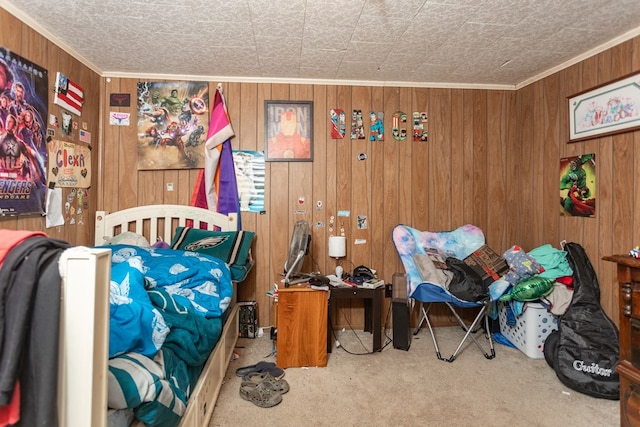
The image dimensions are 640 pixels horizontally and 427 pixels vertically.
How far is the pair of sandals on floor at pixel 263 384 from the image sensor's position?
1.97 meters

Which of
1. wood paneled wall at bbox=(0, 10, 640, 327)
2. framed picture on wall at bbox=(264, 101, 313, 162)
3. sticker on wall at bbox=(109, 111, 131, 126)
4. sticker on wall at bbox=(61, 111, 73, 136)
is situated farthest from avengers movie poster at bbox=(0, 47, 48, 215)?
framed picture on wall at bbox=(264, 101, 313, 162)

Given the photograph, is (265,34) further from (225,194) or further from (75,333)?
(75,333)

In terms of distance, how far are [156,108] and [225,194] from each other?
3.12 ft

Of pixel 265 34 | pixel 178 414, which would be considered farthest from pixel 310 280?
pixel 265 34

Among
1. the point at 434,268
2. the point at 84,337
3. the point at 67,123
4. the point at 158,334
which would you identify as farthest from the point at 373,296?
the point at 67,123

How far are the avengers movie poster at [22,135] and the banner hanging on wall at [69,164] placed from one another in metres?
0.09

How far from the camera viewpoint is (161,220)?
116 inches

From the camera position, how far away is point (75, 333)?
0.71 meters

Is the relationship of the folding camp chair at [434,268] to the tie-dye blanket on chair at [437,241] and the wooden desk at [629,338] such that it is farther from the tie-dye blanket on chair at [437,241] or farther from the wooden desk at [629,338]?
the wooden desk at [629,338]

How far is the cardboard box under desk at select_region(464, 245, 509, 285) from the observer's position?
8.79 ft

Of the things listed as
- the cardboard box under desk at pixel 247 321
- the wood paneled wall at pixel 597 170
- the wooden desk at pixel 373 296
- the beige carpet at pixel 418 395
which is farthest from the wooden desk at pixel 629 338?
the cardboard box under desk at pixel 247 321

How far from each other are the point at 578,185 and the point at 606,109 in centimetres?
57

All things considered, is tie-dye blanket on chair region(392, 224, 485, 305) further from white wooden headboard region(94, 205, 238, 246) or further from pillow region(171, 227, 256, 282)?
white wooden headboard region(94, 205, 238, 246)

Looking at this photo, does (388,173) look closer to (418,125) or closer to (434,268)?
(418,125)
